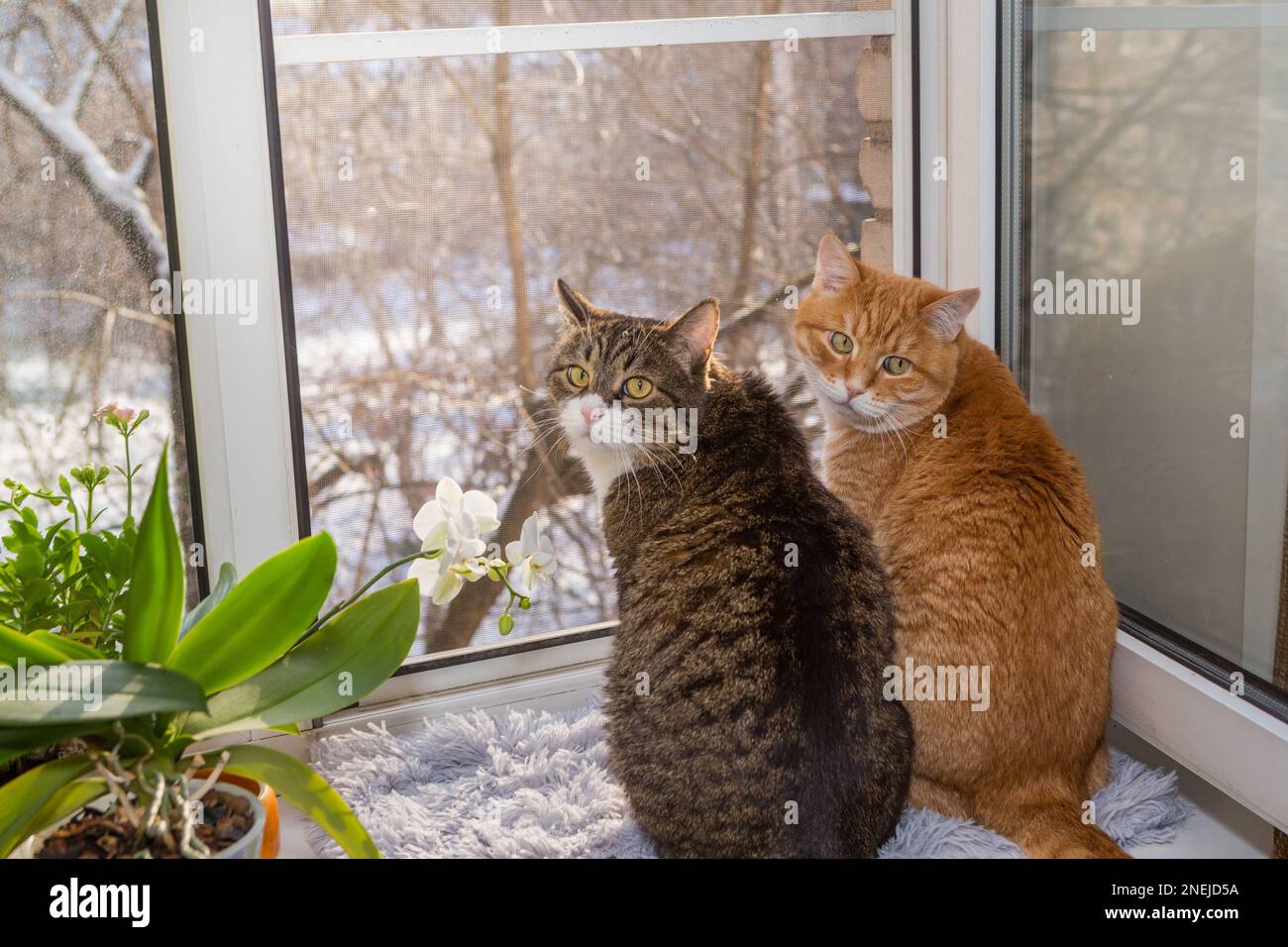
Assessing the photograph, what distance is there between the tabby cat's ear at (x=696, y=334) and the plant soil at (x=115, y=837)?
0.74 meters

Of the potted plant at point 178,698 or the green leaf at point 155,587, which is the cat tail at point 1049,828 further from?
the green leaf at point 155,587

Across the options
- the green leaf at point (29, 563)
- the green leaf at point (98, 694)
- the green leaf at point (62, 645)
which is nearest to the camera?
the green leaf at point (98, 694)

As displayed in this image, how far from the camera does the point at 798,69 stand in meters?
1.53

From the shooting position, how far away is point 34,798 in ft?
2.56

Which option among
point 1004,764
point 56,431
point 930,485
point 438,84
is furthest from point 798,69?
point 56,431

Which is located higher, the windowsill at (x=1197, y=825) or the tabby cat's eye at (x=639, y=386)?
the tabby cat's eye at (x=639, y=386)

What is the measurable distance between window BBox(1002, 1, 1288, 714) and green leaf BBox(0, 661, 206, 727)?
1.13 meters

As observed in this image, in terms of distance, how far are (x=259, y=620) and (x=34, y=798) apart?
0.72 feet

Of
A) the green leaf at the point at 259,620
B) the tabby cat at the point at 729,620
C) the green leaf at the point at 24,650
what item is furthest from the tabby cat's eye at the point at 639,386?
the green leaf at the point at 24,650

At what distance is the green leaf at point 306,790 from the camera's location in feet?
2.77

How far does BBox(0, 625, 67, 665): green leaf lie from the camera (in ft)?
2.54

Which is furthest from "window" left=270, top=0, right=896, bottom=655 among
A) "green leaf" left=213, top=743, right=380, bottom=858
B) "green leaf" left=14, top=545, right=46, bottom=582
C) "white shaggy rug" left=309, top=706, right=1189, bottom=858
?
"green leaf" left=213, top=743, right=380, bottom=858

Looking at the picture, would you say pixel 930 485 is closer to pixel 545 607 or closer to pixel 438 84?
pixel 545 607

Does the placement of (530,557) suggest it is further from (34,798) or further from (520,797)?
(34,798)
